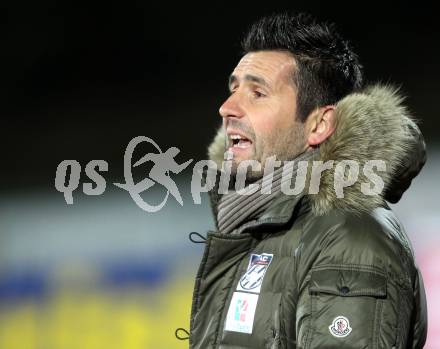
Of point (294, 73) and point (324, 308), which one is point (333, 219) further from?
point (294, 73)

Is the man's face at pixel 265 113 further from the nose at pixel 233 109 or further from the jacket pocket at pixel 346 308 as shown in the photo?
the jacket pocket at pixel 346 308

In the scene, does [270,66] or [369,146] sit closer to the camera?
[369,146]

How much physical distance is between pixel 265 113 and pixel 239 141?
0.08 m

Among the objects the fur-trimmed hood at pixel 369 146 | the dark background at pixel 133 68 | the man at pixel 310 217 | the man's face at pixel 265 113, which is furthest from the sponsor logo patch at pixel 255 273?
the dark background at pixel 133 68

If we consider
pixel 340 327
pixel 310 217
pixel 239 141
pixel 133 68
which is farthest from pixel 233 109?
pixel 133 68

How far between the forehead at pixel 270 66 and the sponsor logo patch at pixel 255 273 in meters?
0.39

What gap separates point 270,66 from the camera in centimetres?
145

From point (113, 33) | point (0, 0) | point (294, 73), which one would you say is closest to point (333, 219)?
point (294, 73)

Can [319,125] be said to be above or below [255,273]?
above

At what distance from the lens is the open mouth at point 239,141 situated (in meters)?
1.42

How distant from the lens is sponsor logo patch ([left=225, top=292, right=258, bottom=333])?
1.16 m

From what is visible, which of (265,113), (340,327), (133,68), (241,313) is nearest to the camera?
(340,327)

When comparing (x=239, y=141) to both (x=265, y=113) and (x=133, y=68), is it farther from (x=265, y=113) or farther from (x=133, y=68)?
(x=133, y=68)

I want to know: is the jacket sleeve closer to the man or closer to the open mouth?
the man
